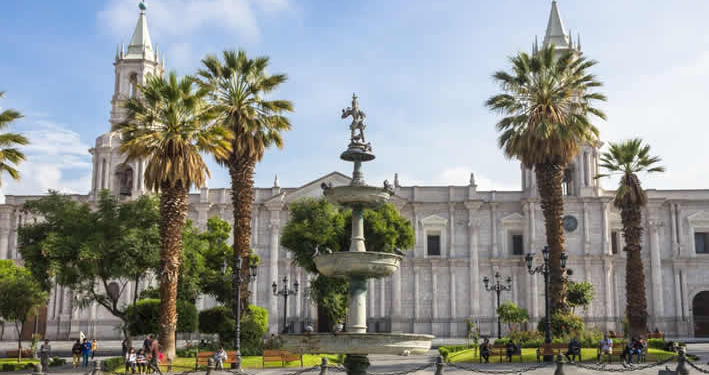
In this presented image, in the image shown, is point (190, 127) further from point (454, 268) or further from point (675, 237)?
point (675, 237)

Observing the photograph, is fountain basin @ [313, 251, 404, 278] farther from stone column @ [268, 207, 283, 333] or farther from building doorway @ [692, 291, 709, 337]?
building doorway @ [692, 291, 709, 337]

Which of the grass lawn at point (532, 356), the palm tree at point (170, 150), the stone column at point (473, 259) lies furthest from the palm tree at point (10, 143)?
the stone column at point (473, 259)

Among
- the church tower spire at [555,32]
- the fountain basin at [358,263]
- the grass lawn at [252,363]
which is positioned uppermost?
the church tower spire at [555,32]

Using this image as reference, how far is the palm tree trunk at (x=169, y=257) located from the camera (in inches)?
1004

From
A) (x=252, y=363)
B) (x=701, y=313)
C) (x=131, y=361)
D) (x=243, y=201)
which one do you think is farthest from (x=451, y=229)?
(x=131, y=361)

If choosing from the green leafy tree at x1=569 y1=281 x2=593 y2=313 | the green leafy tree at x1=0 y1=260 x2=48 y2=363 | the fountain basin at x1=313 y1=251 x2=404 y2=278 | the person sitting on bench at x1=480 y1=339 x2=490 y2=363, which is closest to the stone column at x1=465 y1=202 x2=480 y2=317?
the green leafy tree at x1=569 y1=281 x2=593 y2=313

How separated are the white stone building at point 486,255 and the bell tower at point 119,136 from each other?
1616mm

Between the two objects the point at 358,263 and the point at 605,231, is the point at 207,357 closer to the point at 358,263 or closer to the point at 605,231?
the point at 358,263

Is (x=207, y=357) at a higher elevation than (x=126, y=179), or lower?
lower

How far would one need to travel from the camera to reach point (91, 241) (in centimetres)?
2886

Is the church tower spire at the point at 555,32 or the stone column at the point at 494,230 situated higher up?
the church tower spire at the point at 555,32

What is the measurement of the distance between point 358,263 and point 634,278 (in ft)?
77.7

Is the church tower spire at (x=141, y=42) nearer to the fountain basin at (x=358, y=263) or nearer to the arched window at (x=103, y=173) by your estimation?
the arched window at (x=103, y=173)

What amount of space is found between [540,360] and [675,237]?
27.9m
